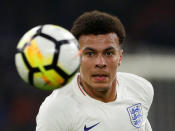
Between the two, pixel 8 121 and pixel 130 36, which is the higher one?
pixel 130 36

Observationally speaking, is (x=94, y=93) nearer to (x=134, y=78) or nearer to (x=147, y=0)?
(x=134, y=78)

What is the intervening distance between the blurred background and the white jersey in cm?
314

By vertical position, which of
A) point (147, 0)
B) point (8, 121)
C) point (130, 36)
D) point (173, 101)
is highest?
point (147, 0)

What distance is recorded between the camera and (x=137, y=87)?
13.6ft

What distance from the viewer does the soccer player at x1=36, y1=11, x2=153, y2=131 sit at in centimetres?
326

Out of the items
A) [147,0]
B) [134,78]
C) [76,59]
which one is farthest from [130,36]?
[76,59]

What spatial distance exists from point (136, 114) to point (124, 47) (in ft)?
14.1

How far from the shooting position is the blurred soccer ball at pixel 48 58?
269cm

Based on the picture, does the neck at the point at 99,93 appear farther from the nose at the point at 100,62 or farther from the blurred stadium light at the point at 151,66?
the blurred stadium light at the point at 151,66

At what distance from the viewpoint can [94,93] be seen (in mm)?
3650

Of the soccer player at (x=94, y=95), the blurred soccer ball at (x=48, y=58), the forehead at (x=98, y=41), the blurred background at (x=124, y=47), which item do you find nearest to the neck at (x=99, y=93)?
the soccer player at (x=94, y=95)

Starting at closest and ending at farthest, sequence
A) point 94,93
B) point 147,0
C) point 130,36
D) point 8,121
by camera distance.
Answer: point 94,93, point 8,121, point 130,36, point 147,0

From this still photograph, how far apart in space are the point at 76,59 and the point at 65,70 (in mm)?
124

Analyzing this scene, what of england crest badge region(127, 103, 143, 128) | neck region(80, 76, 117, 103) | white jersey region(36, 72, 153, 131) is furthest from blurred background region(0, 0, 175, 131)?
neck region(80, 76, 117, 103)
